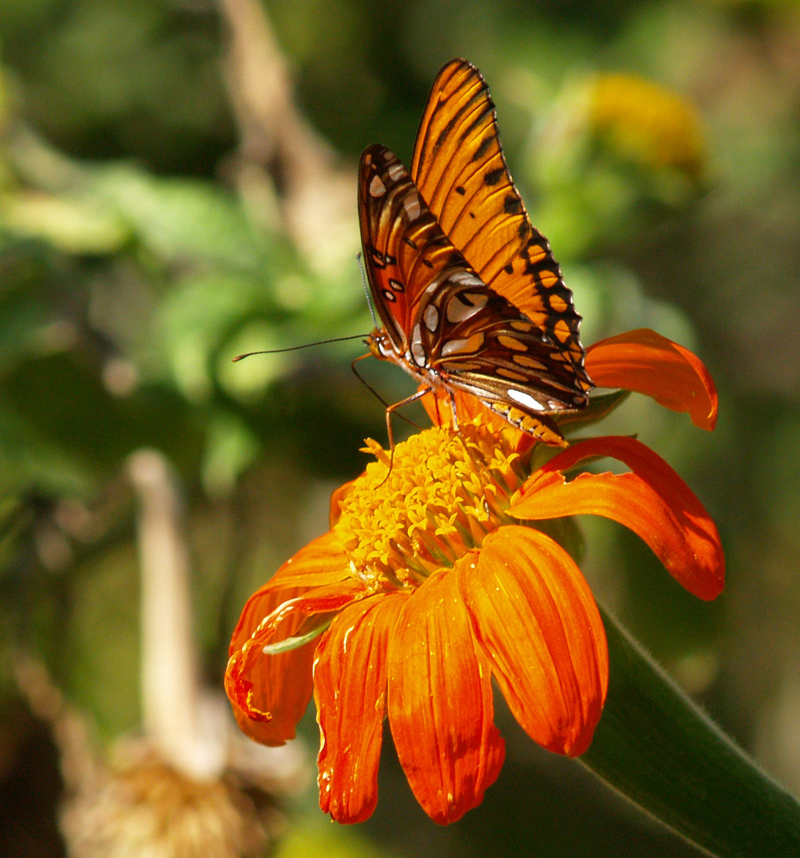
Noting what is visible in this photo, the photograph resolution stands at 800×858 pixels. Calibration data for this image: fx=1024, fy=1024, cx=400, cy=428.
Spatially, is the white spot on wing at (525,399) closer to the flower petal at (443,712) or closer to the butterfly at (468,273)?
the butterfly at (468,273)

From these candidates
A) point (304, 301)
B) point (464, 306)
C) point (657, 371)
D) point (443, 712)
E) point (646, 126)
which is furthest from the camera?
point (646, 126)

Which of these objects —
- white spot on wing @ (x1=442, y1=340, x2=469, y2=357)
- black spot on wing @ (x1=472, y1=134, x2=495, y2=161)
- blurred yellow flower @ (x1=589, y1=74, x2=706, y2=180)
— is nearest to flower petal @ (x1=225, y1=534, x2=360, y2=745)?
white spot on wing @ (x1=442, y1=340, x2=469, y2=357)

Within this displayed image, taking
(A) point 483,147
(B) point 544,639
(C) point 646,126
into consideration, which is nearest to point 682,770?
(B) point 544,639

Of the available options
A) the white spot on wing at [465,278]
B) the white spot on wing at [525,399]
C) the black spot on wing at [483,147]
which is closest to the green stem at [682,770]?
the white spot on wing at [525,399]

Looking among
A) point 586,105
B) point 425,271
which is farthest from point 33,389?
point 586,105

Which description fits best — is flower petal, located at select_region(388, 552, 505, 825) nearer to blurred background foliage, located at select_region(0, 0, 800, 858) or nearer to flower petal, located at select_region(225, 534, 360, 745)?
flower petal, located at select_region(225, 534, 360, 745)

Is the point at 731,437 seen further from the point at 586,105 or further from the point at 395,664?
the point at 395,664

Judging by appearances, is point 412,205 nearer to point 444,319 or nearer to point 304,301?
point 444,319
